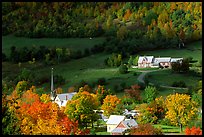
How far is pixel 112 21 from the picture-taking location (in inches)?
5315

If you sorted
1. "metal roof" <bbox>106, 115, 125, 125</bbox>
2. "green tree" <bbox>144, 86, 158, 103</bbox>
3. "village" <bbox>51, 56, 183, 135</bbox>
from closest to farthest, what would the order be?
1. "village" <bbox>51, 56, 183, 135</bbox>
2. "metal roof" <bbox>106, 115, 125, 125</bbox>
3. "green tree" <bbox>144, 86, 158, 103</bbox>

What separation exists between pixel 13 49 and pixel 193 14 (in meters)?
46.2

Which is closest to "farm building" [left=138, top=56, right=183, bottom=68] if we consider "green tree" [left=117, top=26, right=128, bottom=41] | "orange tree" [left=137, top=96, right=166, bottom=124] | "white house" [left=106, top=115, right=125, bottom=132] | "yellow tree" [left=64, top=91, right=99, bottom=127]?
"green tree" [left=117, top=26, right=128, bottom=41]

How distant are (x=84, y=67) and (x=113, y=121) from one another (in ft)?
140

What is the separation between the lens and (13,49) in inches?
4193

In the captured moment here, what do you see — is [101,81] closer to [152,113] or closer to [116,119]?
[152,113]

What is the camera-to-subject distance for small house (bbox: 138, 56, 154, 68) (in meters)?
90.1

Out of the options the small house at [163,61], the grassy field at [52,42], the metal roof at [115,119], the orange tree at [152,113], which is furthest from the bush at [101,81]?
the grassy field at [52,42]

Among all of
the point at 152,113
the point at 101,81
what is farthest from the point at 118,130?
the point at 101,81

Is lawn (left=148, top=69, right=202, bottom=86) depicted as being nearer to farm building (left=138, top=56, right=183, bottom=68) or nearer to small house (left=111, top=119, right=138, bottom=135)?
farm building (left=138, top=56, right=183, bottom=68)

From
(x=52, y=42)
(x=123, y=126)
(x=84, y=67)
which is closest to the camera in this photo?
(x=123, y=126)

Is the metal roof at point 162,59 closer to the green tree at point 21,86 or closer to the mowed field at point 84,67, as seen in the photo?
the mowed field at point 84,67

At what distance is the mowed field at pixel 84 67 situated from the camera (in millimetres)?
76938

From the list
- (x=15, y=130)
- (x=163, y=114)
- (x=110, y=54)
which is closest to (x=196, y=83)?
(x=163, y=114)
